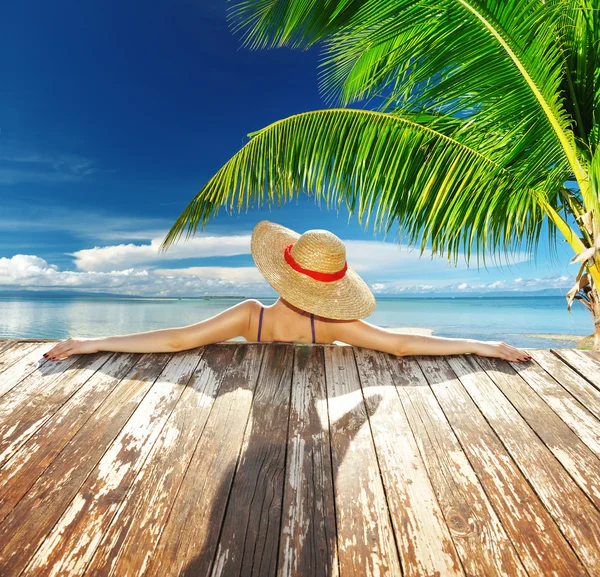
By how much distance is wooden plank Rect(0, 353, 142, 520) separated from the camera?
1.47 meters

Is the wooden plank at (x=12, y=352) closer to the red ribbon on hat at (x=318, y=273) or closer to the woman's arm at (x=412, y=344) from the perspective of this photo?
the red ribbon on hat at (x=318, y=273)

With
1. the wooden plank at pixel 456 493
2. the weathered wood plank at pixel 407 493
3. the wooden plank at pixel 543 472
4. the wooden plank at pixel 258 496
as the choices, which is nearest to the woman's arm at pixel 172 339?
the wooden plank at pixel 258 496

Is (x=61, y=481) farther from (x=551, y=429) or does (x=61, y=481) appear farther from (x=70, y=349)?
(x=551, y=429)

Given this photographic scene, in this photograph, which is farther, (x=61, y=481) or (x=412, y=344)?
(x=412, y=344)

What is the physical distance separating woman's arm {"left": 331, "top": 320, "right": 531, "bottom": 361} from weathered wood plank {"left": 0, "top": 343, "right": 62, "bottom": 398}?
162 cm

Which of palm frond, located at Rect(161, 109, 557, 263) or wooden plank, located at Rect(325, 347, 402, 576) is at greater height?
palm frond, located at Rect(161, 109, 557, 263)

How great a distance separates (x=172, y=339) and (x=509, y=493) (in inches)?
73.8

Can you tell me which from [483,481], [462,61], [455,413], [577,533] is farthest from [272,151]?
[577,533]

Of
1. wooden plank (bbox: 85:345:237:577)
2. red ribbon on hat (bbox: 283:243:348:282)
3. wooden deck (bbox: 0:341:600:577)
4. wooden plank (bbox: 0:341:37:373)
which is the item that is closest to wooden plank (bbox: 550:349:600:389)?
wooden deck (bbox: 0:341:600:577)

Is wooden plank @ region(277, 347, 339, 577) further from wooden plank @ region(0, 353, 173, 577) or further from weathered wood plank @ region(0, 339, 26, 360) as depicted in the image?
weathered wood plank @ region(0, 339, 26, 360)

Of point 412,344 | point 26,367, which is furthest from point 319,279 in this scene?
point 26,367

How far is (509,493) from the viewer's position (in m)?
1.44

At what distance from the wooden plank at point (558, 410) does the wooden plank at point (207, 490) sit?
1.30m

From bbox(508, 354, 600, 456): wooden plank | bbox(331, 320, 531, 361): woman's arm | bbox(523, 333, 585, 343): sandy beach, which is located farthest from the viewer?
bbox(523, 333, 585, 343): sandy beach
